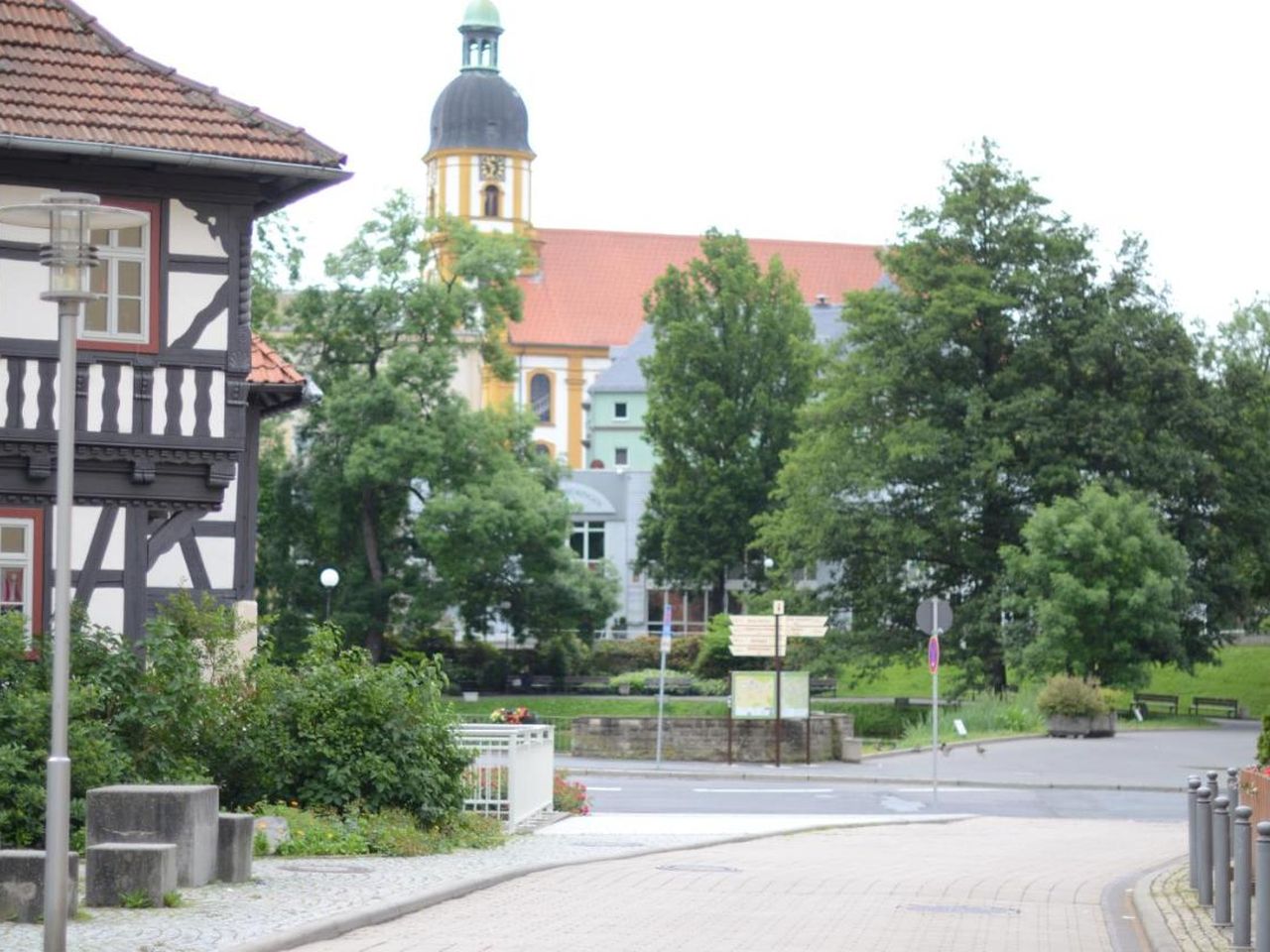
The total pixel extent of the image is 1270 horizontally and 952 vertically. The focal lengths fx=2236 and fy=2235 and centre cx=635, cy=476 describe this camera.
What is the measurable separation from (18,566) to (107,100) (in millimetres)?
4515

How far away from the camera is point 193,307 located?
2141cm

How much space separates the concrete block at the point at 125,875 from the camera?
14.1 meters

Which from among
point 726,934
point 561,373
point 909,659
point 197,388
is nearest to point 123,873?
point 726,934

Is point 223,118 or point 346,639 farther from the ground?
point 223,118

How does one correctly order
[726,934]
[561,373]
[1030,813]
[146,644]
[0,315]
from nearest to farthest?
[726,934] < [146,644] < [0,315] < [1030,813] < [561,373]

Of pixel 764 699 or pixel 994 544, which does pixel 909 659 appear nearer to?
pixel 994 544

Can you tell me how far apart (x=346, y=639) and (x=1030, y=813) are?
1519 inches

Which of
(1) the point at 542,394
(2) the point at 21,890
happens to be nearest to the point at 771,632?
(2) the point at 21,890

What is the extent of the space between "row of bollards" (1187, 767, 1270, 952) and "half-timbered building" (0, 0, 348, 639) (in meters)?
9.73

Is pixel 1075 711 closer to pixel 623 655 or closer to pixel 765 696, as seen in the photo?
pixel 765 696


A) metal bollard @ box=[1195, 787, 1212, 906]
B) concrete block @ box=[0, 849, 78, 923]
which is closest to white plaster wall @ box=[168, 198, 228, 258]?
concrete block @ box=[0, 849, 78, 923]

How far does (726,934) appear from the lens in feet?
44.9

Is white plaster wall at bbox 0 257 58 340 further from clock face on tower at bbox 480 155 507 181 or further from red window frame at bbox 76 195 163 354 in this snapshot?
clock face on tower at bbox 480 155 507 181

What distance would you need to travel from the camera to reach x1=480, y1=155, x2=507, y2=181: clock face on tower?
4724 inches
